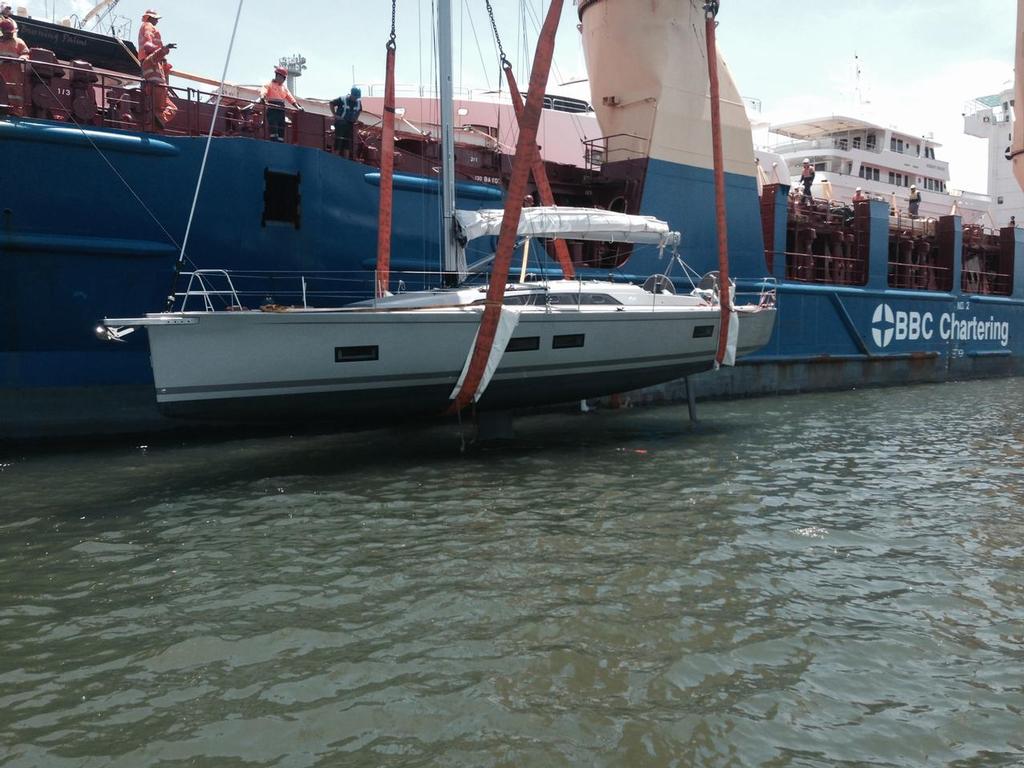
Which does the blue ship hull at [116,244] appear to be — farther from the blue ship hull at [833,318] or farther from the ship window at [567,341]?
the blue ship hull at [833,318]

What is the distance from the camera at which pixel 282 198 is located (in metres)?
11.3

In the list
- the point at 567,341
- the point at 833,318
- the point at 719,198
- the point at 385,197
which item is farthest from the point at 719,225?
the point at 833,318

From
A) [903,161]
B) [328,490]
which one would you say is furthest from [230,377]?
[903,161]

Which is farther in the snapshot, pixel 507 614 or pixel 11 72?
pixel 11 72

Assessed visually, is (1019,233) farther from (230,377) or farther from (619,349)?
(230,377)

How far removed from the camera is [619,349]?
415 inches

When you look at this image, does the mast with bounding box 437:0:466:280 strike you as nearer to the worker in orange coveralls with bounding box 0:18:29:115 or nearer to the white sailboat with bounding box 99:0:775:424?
the white sailboat with bounding box 99:0:775:424

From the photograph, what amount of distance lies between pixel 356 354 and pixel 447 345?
1.08 m

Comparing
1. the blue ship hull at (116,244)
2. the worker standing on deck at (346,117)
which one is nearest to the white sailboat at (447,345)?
the blue ship hull at (116,244)

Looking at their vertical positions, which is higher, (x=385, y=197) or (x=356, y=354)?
(x=385, y=197)

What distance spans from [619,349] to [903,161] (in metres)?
30.0

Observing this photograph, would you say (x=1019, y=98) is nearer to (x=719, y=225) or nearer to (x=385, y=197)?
(x=719, y=225)

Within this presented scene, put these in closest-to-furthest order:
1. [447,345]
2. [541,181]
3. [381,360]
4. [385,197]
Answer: [381,360]
[447,345]
[385,197]
[541,181]

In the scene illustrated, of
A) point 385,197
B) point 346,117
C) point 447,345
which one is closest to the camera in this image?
point 447,345
